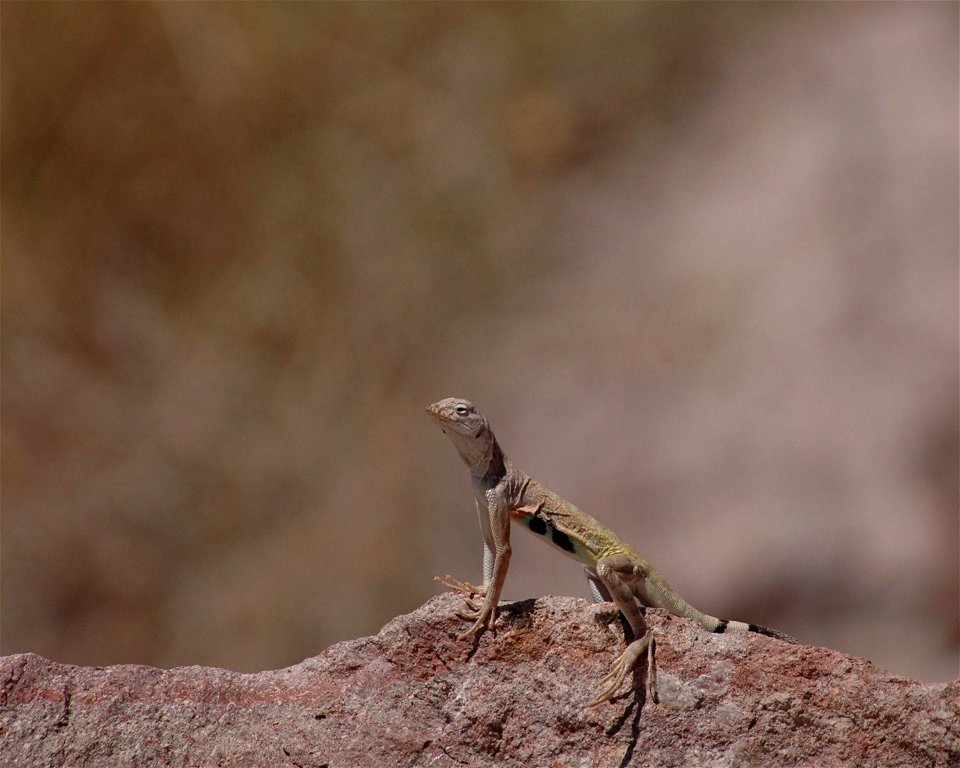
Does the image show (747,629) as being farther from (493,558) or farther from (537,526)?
(493,558)

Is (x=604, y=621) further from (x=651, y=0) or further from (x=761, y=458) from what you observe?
(x=651, y=0)

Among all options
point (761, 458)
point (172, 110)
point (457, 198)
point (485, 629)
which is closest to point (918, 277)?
point (761, 458)

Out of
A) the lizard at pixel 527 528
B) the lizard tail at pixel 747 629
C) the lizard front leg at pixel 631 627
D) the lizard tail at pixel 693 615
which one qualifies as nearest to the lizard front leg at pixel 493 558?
the lizard at pixel 527 528

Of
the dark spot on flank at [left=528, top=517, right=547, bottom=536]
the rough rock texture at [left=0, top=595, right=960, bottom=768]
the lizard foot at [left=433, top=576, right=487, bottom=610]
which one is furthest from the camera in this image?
the dark spot on flank at [left=528, top=517, right=547, bottom=536]

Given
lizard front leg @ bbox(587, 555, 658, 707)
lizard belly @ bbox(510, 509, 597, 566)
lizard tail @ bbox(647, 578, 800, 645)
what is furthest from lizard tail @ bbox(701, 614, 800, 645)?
Result: lizard belly @ bbox(510, 509, 597, 566)

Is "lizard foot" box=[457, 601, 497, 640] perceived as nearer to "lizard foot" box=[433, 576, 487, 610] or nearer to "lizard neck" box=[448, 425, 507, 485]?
"lizard foot" box=[433, 576, 487, 610]

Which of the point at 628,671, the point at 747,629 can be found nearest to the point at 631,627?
the point at 628,671

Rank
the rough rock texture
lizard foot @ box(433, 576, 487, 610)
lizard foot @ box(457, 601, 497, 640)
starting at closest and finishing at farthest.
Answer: the rough rock texture
lizard foot @ box(457, 601, 497, 640)
lizard foot @ box(433, 576, 487, 610)
